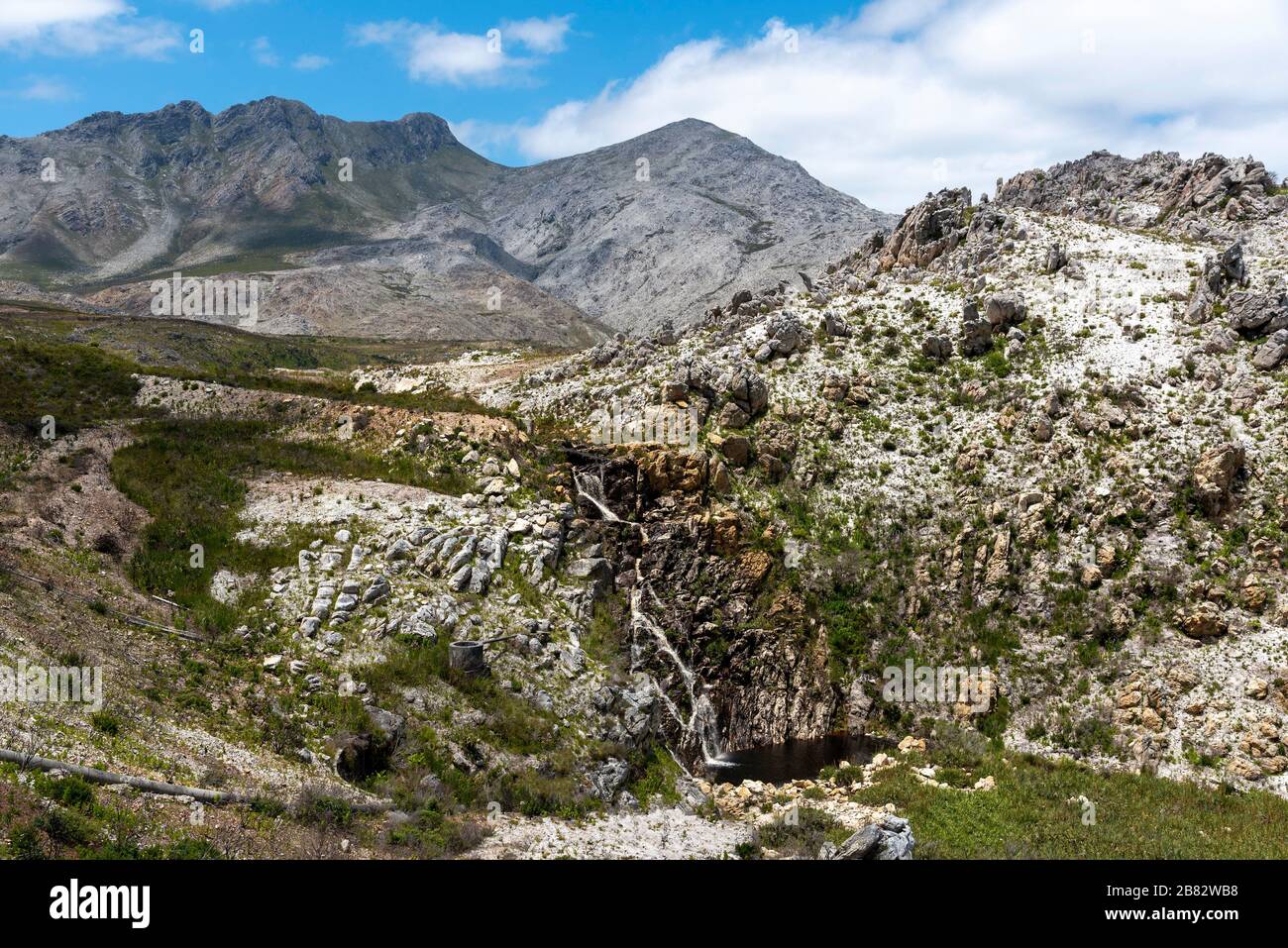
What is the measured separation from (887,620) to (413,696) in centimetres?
2358

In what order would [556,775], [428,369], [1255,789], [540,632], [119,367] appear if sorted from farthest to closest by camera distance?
[428,369]
[119,367]
[540,632]
[1255,789]
[556,775]

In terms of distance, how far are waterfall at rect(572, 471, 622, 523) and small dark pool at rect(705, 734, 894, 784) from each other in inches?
520

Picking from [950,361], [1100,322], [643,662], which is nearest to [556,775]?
[643,662]

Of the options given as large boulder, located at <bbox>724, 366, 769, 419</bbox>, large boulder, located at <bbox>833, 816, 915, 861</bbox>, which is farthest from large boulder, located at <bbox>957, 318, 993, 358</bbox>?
large boulder, located at <bbox>833, 816, 915, 861</bbox>

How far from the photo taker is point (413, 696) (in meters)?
26.0

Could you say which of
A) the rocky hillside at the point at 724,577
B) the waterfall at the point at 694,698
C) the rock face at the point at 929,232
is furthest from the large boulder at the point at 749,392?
the rock face at the point at 929,232

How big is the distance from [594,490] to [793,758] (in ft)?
54.5

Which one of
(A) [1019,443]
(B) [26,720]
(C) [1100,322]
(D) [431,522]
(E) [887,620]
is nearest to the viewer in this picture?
(B) [26,720]

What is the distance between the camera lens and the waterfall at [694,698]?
35062mm

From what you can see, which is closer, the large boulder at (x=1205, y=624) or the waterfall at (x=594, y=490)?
the large boulder at (x=1205, y=624)

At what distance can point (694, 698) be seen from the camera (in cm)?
3628

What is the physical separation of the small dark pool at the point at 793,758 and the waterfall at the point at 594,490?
13205 millimetres

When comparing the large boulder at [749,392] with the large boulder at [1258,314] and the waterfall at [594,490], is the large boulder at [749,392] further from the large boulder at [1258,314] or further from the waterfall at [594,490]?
the large boulder at [1258,314]
